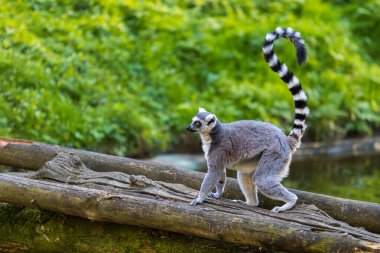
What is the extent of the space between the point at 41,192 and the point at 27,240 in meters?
0.59

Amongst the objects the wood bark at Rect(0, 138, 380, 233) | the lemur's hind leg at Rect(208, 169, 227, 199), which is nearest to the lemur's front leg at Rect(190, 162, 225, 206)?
the lemur's hind leg at Rect(208, 169, 227, 199)

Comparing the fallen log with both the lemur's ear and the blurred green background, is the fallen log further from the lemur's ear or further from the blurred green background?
the blurred green background

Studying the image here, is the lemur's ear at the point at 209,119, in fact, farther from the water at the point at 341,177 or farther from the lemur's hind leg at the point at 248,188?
the water at the point at 341,177

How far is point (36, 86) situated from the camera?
8.97m

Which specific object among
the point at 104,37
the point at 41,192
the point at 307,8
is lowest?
the point at 41,192

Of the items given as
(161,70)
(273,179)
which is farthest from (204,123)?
(161,70)

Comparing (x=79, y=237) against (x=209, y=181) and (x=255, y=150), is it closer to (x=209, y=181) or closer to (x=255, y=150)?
(x=209, y=181)

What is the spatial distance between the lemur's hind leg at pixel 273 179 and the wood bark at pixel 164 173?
428mm

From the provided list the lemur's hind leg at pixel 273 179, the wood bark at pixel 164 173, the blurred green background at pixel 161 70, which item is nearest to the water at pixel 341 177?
the blurred green background at pixel 161 70

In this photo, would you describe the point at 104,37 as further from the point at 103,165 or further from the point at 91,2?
the point at 103,165

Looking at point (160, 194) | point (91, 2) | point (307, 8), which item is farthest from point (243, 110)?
point (160, 194)

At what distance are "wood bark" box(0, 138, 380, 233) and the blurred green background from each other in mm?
1869

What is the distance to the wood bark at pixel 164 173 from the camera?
5.21 metres

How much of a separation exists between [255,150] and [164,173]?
3.38 feet
